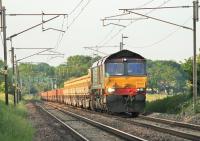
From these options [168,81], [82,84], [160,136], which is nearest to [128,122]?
[160,136]

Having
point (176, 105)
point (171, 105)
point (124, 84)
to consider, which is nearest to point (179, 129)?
point (124, 84)

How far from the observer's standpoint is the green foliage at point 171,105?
1315 inches

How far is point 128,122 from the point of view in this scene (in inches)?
1063

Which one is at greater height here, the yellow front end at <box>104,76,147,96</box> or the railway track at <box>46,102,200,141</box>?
the yellow front end at <box>104,76,147,96</box>

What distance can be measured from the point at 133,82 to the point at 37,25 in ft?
22.4

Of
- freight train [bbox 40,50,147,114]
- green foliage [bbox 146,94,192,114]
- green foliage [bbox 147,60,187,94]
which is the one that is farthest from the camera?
green foliage [bbox 147,60,187,94]

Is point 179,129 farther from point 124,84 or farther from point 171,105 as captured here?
point 171,105

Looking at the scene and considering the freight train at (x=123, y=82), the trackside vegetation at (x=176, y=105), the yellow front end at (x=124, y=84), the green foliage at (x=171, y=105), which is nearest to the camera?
the trackside vegetation at (x=176, y=105)

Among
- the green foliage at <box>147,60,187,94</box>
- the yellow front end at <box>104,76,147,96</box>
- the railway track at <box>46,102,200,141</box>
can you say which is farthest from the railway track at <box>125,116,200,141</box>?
the green foliage at <box>147,60,187,94</box>

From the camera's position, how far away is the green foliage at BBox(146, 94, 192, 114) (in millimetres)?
33406

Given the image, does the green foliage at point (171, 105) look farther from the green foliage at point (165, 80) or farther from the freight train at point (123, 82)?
the green foliage at point (165, 80)

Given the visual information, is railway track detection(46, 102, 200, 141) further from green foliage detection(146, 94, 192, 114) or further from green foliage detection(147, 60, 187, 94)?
green foliage detection(147, 60, 187, 94)

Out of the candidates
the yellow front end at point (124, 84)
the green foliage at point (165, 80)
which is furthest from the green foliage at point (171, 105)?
the green foliage at point (165, 80)

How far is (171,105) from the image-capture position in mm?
36000
